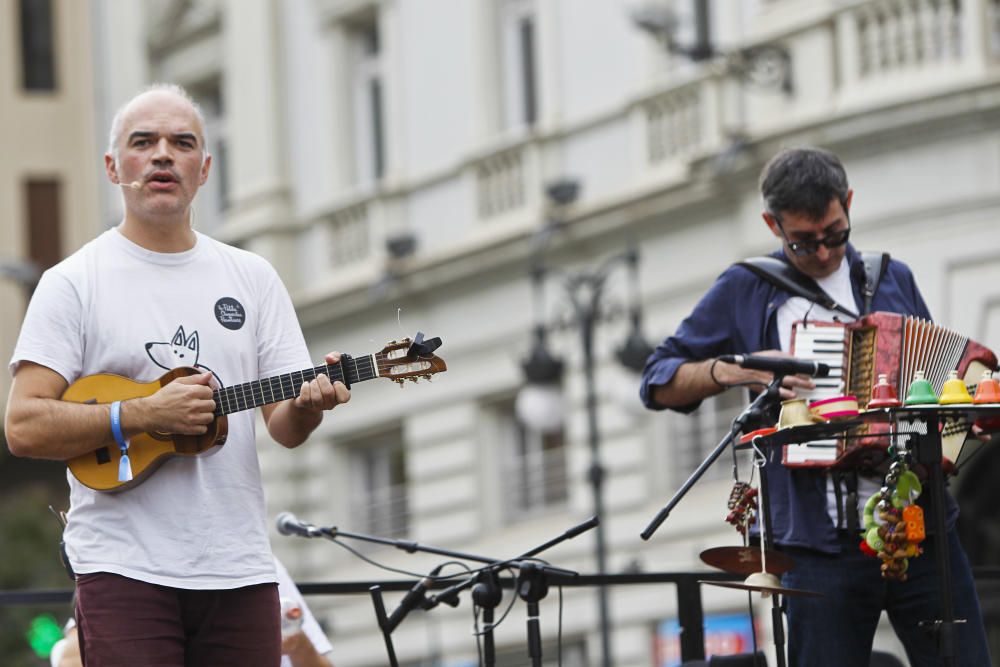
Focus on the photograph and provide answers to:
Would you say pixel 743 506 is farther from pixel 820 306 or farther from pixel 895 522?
pixel 820 306

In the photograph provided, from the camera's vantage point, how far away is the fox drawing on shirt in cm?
562

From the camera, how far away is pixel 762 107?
18828 mm

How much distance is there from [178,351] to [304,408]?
1.17 feet

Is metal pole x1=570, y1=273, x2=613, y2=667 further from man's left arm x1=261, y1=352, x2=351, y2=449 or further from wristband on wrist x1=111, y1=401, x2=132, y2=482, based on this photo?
wristband on wrist x1=111, y1=401, x2=132, y2=482

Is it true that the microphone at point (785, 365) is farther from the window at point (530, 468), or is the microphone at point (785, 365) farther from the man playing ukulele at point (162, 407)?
the window at point (530, 468)

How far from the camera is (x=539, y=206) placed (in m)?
21.8

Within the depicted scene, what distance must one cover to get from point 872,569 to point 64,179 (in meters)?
27.1

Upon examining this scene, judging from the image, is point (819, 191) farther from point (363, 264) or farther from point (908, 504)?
point (363, 264)

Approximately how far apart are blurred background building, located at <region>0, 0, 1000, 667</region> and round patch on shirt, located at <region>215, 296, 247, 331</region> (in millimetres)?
10406

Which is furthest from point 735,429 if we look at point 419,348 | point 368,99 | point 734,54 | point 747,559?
point 368,99

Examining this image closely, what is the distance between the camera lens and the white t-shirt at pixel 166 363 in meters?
5.48

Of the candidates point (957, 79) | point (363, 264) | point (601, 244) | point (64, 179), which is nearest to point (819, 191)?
point (957, 79)

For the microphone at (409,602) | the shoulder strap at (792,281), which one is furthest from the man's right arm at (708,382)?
the microphone at (409,602)

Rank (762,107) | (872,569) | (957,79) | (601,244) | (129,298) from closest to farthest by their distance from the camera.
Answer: (129,298) → (872,569) → (957,79) → (762,107) → (601,244)
